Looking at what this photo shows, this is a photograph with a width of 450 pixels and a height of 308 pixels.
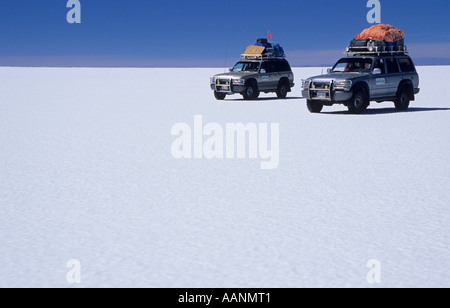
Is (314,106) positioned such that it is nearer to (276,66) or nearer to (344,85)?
(344,85)

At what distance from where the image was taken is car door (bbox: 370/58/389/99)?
68.9ft

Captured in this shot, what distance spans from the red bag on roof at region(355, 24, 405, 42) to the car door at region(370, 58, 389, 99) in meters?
1.18

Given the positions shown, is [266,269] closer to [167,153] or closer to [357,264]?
[357,264]

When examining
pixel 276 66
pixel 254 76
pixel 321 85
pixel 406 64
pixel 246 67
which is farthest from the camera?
pixel 276 66

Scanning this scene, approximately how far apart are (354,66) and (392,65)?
4.20ft

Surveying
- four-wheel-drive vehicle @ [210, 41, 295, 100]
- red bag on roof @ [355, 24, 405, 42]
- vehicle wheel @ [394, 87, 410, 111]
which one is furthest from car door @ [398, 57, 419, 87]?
four-wheel-drive vehicle @ [210, 41, 295, 100]

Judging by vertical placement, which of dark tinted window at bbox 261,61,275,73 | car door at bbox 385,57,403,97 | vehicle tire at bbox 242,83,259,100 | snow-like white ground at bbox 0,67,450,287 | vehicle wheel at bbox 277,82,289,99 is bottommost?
snow-like white ground at bbox 0,67,450,287

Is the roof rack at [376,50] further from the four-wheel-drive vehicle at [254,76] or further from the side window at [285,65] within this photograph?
the side window at [285,65]

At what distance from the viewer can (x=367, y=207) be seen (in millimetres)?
7590

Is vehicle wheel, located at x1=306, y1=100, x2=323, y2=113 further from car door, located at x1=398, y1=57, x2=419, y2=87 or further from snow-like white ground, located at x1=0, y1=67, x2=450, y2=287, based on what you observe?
snow-like white ground, located at x1=0, y1=67, x2=450, y2=287

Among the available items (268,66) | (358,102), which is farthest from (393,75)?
(268,66)

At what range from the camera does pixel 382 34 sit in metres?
22.2
